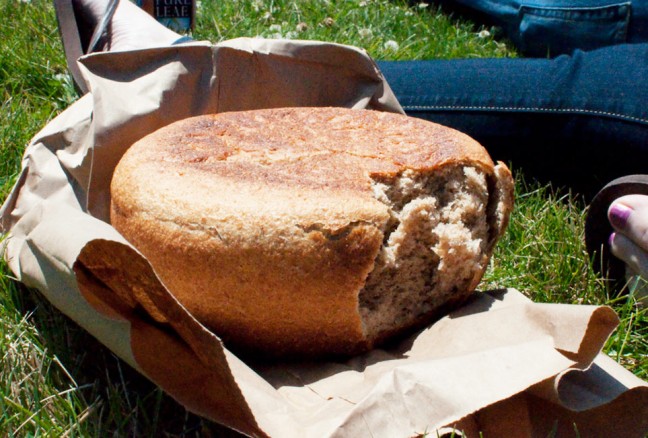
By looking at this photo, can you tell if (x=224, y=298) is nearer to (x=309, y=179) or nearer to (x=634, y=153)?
(x=309, y=179)

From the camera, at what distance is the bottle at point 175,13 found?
3164mm

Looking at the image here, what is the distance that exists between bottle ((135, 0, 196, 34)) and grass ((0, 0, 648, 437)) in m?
0.44

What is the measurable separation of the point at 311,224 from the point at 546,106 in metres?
1.43

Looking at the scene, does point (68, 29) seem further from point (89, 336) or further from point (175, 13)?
point (89, 336)

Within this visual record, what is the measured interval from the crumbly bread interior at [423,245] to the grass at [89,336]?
418 mm

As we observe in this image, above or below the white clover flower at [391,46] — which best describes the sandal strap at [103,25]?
above

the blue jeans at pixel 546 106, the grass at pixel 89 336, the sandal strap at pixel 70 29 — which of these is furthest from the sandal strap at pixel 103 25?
the blue jeans at pixel 546 106

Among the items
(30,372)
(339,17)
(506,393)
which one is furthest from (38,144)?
(339,17)

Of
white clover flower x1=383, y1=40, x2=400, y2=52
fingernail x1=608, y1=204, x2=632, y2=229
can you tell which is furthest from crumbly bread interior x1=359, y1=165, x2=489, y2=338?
white clover flower x1=383, y1=40, x2=400, y2=52

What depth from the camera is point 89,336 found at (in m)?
1.79

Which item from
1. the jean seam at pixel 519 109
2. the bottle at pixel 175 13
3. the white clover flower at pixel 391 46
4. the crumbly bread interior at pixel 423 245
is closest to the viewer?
the crumbly bread interior at pixel 423 245

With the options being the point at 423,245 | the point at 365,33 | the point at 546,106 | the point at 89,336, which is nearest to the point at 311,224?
the point at 423,245

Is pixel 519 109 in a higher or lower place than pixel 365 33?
higher

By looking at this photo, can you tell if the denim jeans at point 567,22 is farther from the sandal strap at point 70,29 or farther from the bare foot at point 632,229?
the sandal strap at point 70,29
